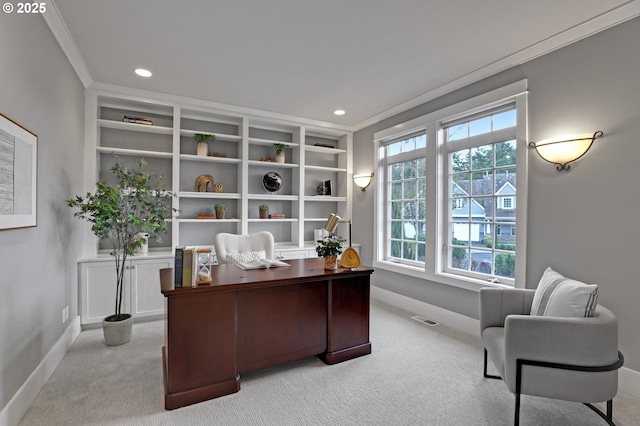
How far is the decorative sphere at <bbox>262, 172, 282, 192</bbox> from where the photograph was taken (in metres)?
4.70

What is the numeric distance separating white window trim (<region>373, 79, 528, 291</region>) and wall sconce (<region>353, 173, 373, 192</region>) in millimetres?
163

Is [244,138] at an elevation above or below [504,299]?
above

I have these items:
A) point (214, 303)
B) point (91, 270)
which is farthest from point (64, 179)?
point (214, 303)

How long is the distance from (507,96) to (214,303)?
3177mm

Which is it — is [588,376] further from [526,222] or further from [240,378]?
[240,378]

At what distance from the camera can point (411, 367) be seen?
2596mm

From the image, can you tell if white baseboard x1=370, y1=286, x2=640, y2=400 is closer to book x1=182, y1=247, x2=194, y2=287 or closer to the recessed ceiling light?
book x1=182, y1=247, x2=194, y2=287

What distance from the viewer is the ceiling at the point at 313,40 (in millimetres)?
2211

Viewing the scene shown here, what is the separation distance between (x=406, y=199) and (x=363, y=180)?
83 cm

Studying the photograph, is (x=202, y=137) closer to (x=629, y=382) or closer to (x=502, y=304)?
(x=502, y=304)

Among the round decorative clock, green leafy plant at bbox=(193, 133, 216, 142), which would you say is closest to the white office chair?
the round decorative clock

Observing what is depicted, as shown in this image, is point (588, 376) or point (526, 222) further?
point (526, 222)

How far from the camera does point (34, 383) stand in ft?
6.98

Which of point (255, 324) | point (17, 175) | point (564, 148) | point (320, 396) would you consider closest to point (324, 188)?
point (255, 324)
